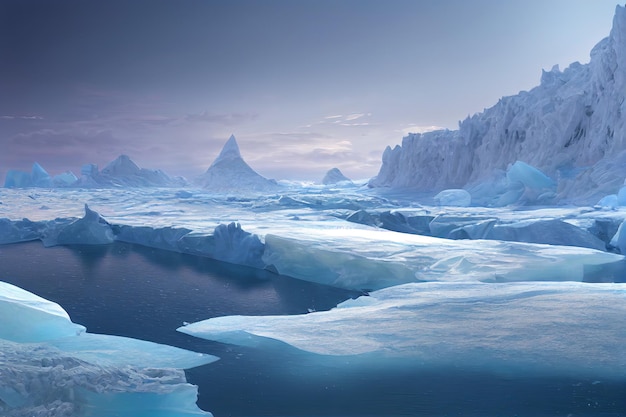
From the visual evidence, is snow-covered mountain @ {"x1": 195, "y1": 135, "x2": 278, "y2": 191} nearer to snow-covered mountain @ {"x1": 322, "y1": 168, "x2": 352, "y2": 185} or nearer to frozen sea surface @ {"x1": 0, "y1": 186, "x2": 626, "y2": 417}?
snow-covered mountain @ {"x1": 322, "y1": 168, "x2": 352, "y2": 185}

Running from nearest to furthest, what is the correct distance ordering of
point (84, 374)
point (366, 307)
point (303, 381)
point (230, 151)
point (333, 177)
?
point (84, 374) < point (303, 381) < point (366, 307) < point (230, 151) < point (333, 177)

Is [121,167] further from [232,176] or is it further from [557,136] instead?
[557,136]

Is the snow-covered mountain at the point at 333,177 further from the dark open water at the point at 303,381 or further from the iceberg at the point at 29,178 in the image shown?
the dark open water at the point at 303,381

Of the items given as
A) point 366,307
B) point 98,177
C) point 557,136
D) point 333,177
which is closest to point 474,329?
point 366,307

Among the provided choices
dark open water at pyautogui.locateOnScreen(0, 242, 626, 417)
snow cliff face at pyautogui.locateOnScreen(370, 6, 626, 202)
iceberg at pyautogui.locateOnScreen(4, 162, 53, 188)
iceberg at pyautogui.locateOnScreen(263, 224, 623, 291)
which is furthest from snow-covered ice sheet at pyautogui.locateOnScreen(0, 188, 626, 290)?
iceberg at pyautogui.locateOnScreen(4, 162, 53, 188)

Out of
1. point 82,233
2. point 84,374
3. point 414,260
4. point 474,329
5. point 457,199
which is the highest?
point 457,199

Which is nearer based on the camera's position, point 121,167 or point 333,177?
point 121,167
